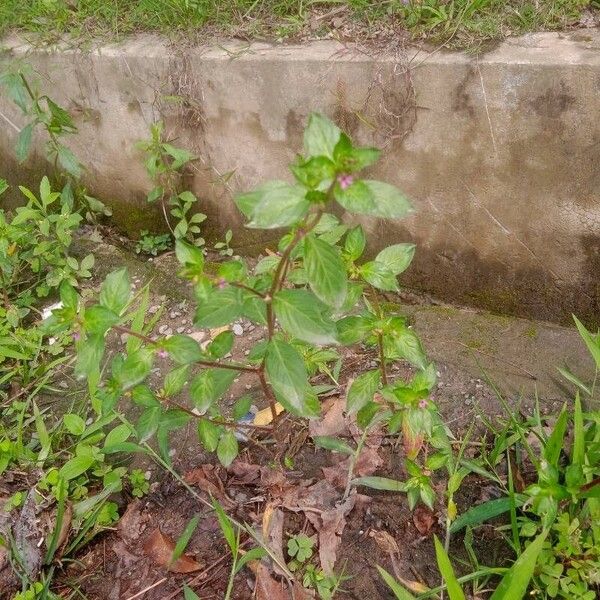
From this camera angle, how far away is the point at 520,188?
214 centimetres

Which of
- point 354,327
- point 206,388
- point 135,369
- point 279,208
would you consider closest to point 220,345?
point 206,388

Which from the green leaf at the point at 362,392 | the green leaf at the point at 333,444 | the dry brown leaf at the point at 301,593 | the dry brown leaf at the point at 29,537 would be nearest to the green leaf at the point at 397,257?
the green leaf at the point at 362,392

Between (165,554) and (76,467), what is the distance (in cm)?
38

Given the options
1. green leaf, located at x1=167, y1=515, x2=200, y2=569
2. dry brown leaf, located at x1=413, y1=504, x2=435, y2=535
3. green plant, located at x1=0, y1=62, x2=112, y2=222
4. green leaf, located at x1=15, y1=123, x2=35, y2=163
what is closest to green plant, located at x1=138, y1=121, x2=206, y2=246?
green plant, located at x1=0, y1=62, x2=112, y2=222

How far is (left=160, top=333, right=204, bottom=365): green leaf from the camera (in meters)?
1.42

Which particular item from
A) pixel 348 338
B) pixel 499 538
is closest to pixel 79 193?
pixel 348 338

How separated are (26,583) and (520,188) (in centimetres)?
195

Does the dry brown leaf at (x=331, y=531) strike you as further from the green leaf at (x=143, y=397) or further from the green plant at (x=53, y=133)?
the green plant at (x=53, y=133)

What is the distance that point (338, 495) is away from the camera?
191cm

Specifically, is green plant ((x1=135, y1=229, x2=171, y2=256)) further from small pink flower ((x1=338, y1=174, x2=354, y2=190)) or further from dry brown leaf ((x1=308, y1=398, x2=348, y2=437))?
small pink flower ((x1=338, y1=174, x2=354, y2=190))

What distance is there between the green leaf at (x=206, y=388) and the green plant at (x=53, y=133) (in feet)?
4.70

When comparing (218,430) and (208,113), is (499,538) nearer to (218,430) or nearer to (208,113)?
(218,430)

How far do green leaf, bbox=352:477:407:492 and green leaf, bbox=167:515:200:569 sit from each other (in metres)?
0.48

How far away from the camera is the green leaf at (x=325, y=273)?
122cm
